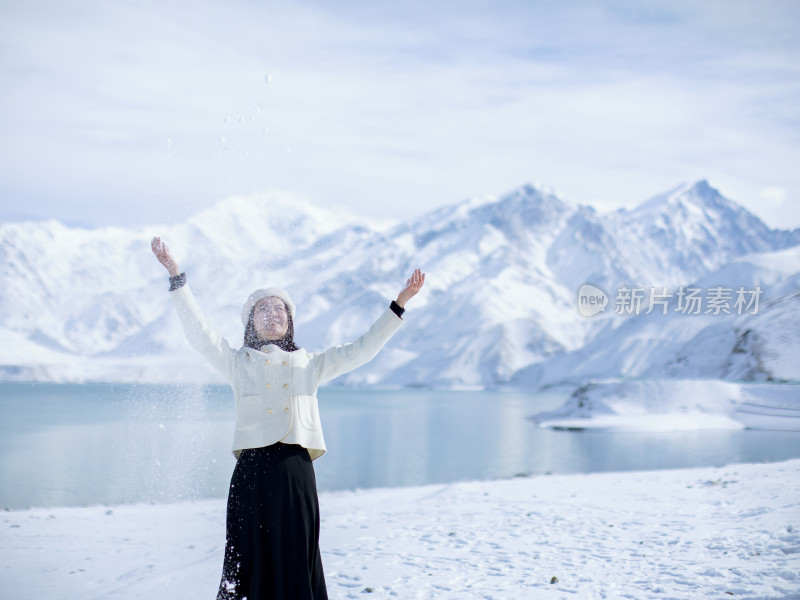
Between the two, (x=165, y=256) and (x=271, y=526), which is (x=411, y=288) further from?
(x=271, y=526)

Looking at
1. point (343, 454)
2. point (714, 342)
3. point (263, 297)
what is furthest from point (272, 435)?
point (714, 342)

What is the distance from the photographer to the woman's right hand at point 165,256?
484 cm

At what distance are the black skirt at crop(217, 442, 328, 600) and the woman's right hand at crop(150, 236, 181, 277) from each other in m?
1.25

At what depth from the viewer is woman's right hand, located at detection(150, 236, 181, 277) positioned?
4840 millimetres

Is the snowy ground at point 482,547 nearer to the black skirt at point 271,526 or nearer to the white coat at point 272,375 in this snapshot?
the black skirt at point 271,526

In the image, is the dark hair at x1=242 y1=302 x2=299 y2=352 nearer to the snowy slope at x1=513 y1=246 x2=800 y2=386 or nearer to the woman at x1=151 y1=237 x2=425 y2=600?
the woman at x1=151 y1=237 x2=425 y2=600

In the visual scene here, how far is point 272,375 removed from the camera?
4848 millimetres

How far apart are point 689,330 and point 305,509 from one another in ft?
458

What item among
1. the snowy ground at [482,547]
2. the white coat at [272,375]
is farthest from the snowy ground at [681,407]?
the white coat at [272,375]

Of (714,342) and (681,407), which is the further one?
(714,342)

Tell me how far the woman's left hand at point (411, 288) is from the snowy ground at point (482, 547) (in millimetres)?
3006

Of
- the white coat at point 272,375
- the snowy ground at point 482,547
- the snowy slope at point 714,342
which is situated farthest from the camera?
the snowy slope at point 714,342

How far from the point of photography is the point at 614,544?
859cm

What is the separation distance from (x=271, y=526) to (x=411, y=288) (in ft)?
5.68
